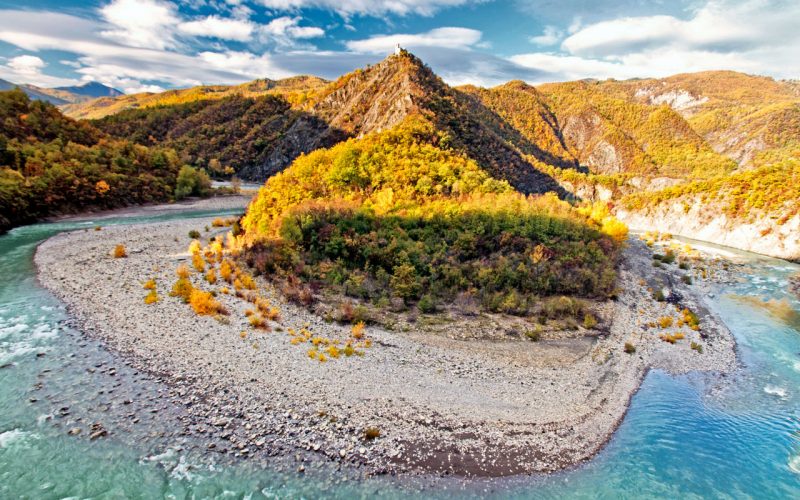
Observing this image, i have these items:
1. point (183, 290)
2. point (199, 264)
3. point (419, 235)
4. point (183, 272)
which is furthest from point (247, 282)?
point (419, 235)

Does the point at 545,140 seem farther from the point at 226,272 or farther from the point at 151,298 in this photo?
the point at 151,298

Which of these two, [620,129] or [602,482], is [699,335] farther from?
[620,129]

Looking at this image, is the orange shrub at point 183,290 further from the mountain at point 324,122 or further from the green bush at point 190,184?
the green bush at point 190,184

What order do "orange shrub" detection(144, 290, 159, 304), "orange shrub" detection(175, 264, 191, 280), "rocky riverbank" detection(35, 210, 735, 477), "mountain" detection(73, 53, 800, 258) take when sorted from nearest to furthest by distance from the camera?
"rocky riverbank" detection(35, 210, 735, 477)
"orange shrub" detection(144, 290, 159, 304)
"orange shrub" detection(175, 264, 191, 280)
"mountain" detection(73, 53, 800, 258)

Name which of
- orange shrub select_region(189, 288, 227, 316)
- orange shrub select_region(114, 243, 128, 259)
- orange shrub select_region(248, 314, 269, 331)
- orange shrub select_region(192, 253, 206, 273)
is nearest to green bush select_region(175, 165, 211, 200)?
orange shrub select_region(114, 243, 128, 259)

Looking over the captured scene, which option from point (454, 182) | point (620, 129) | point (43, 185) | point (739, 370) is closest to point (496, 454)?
point (739, 370)

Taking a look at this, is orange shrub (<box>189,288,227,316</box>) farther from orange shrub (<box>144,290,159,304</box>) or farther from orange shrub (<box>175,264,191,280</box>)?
orange shrub (<box>175,264,191,280</box>)
